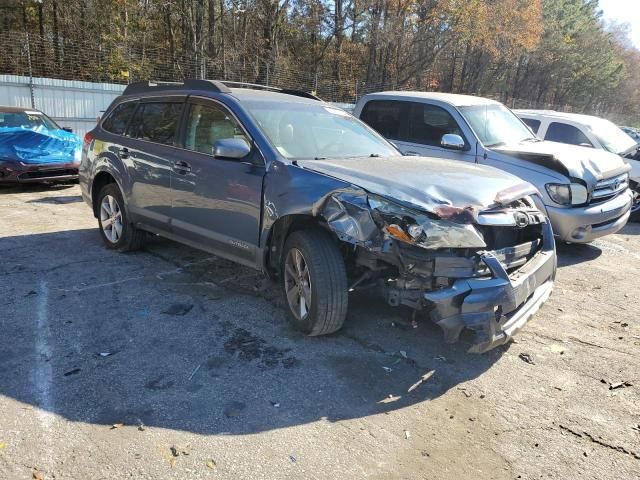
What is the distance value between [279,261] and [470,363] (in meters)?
1.63

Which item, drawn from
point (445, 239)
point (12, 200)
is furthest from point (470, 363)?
point (12, 200)

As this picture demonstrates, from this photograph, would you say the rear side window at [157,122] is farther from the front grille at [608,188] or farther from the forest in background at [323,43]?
the forest in background at [323,43]

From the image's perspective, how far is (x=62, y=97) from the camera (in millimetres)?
14609

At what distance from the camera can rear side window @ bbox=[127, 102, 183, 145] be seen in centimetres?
492

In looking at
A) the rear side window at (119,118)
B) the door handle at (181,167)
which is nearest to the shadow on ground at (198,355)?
the door handle at (181,167)

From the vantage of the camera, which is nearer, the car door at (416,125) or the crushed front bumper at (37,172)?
the car door at (416,125)

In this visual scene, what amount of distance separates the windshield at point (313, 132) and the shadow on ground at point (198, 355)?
1.38 meters

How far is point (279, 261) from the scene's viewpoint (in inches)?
156

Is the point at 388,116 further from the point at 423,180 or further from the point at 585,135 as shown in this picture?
the point at 423,180

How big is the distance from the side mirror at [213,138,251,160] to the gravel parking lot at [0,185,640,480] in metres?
1.34

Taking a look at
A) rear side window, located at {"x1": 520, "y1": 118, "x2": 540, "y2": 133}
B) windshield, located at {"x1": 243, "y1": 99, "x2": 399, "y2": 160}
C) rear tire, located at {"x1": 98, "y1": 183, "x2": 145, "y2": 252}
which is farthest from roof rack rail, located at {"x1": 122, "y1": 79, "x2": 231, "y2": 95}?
rear side window, located at {"x1": 520, "y1": 118, "x2": 540, "y2": 133}

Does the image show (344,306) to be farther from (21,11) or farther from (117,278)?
(21,11)

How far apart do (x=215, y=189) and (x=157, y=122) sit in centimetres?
141

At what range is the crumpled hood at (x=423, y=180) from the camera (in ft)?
10.8
